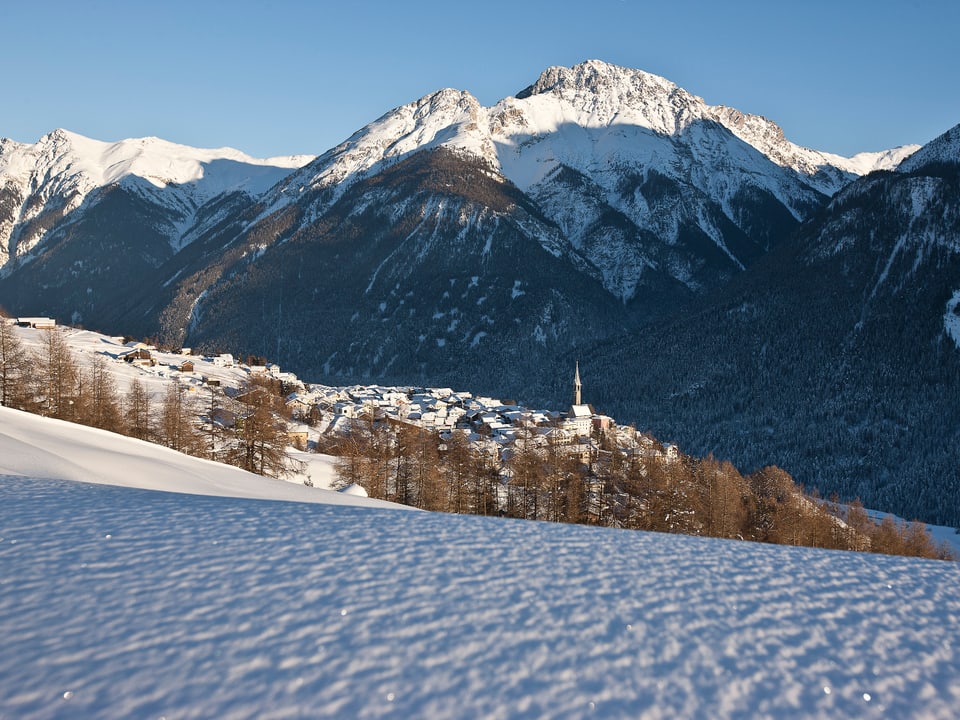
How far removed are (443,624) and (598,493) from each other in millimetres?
38299

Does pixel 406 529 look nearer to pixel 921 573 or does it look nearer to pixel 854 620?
pixel 854 620

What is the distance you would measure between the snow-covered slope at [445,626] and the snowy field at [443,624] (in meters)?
0.03

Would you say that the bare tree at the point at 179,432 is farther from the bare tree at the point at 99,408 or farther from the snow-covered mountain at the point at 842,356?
the snow-covered mountain at the point at 842,356

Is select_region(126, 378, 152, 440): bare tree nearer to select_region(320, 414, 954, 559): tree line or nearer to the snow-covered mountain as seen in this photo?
select_region(320, 414, 954, 559): tree line

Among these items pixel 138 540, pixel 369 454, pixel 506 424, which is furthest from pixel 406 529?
pixel 506 424

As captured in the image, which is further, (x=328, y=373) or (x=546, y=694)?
(x=328, y=373)

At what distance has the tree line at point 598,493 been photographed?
135ft

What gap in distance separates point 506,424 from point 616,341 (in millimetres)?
101935

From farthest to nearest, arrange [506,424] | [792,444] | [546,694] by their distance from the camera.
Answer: [792,444] → [506,424] → [546,694]

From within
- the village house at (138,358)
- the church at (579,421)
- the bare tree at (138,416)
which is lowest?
the bare tree at (138,416)

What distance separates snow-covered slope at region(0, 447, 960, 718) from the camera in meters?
6.60

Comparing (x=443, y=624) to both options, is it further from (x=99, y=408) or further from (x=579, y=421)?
(x=579, y=421)

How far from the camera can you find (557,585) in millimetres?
9578

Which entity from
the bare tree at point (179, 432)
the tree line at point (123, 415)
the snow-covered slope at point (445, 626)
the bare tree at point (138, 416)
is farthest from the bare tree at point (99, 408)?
the snow-covered slope at point (445, 626)
